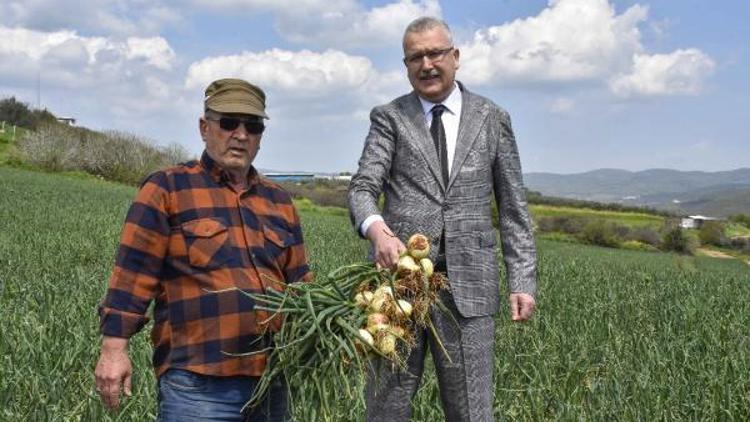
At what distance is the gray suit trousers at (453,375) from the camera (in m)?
2.84

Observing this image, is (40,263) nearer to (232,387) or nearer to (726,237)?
(232,387)

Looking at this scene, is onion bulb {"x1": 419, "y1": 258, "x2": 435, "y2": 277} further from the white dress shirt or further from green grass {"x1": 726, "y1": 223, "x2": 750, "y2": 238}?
green grass {"x1": 726, "y1": 223, "x2": 750, "y2": 238}

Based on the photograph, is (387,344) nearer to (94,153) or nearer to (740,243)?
(94,153)

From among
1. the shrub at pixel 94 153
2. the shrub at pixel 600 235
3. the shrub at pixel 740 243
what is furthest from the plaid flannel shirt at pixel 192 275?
the shrub at pixel 740 243

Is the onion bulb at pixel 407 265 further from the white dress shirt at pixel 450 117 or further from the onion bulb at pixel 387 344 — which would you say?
the white dress shirt at pixel 450 117

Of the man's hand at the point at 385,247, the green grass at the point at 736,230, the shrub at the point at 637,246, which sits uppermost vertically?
the man's hand at the point at 385,247

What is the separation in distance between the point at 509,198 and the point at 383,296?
880 mm

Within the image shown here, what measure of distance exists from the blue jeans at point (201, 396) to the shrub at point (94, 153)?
53269 millimetres

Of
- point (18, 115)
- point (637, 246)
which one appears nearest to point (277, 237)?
point (637, 246)

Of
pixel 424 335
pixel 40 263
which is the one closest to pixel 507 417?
pixel 424 335

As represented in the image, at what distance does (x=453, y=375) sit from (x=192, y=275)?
3.78 feet

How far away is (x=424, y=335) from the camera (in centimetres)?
291

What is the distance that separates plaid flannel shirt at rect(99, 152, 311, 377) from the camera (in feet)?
7.38

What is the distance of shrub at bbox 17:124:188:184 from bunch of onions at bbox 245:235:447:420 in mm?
53274
